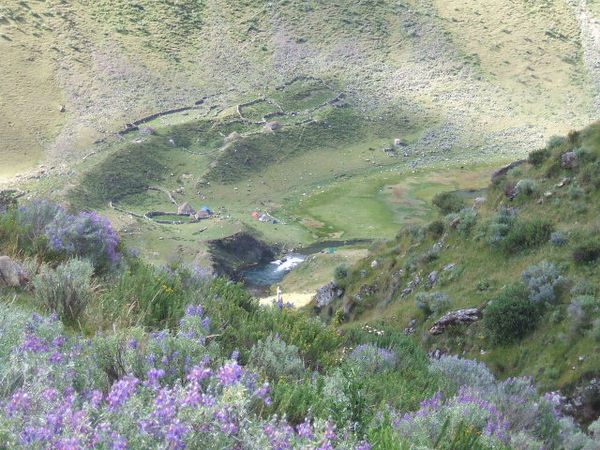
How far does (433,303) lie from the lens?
18750 mm

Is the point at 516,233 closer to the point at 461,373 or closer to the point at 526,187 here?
the point at 526,187

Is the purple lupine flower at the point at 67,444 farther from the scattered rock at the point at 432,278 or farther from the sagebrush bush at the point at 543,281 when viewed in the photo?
the scattered rock at the point at 432,278

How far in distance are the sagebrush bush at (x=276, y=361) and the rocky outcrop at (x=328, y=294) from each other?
77.6ft

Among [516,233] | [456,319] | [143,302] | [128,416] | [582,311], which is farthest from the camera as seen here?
[516,233]

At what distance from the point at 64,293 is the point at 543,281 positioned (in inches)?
507

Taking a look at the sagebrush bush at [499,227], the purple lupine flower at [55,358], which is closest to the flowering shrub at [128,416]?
the purple lupine flower at [55,358]

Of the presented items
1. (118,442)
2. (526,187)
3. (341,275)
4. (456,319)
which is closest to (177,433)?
(118,442)

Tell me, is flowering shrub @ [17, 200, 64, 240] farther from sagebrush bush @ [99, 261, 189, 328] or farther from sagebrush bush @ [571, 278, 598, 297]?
sagebrush bush @ [571, 278, 598, 297]

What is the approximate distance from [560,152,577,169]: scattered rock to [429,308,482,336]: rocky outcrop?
297 inches

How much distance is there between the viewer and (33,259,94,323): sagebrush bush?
6.54m

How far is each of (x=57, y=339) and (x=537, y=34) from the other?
449 ft

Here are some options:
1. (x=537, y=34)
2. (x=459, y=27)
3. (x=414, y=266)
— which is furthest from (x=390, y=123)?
(x=414, y=266)

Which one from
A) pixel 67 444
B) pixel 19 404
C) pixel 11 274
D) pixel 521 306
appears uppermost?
pixel 67 444

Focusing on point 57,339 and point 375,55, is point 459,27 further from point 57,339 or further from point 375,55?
point 57,339
